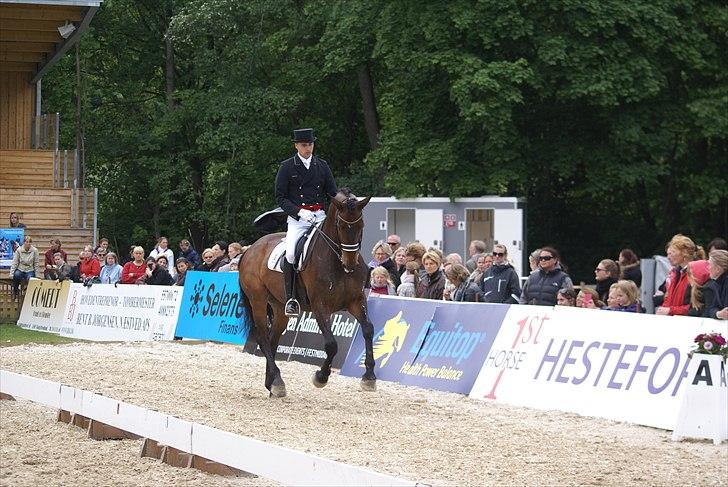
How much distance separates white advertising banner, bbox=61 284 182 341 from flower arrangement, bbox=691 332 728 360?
13594mm

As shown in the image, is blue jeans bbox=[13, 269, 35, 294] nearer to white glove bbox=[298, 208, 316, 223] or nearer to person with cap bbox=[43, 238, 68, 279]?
person with cap bbox=[43, 238, 68, 279]

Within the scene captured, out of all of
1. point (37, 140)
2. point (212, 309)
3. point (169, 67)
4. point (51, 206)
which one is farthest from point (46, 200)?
point (212, 309)

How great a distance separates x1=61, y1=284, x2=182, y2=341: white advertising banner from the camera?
23156mm

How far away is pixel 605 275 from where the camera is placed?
1538 centimetres

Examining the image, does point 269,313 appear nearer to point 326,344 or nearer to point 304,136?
point 326,344

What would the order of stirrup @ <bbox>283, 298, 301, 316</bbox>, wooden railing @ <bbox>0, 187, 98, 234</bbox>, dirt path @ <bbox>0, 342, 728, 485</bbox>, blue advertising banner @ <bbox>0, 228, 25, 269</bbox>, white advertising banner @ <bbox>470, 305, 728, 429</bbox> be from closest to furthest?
1. dirt path @ <bbox>0, 342, 728, 485</bbox>
2. white advertising banner @ <bbox>470, 305, 728, 429</bbox>
3. stirrup @ <bbox>283, 298, 301, 316</bbox>
4. blue advertising banner @ <bbox>0, 228, 25, 269</bbox>
5. wooden railing @ <bbox>0, 187, 98, 234</bbox>

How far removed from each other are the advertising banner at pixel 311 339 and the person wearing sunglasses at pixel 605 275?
10.3 feet

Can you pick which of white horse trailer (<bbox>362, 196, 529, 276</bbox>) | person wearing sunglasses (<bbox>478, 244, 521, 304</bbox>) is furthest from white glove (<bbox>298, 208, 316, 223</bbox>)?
white horse trailer (<bbox>362, 196, 529, 276</bbox>)

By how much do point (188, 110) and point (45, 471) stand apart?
114ft

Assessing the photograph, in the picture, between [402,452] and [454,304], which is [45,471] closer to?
[402,452]

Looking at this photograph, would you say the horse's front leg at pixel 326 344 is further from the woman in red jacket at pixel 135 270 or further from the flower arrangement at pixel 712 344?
the woman in red jacket at pixel 135 270

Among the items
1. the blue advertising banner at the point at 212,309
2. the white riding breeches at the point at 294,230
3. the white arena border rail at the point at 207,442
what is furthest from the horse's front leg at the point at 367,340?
the blue advertising banner at the point at 212,309

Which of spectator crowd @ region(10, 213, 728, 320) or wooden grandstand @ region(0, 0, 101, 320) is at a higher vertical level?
wooden grandstand @ region(0, 0, 101, 320)

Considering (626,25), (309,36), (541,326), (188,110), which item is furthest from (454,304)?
(188,110)
